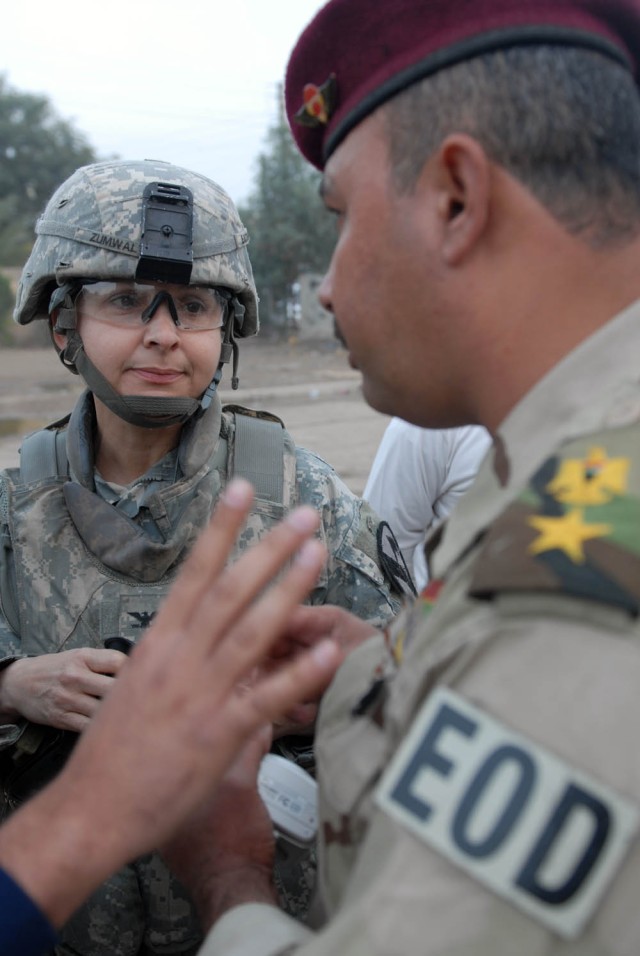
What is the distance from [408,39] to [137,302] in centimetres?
152

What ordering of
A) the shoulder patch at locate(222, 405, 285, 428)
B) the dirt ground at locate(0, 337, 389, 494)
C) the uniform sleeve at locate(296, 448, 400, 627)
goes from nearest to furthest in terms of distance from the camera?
the uniform sleeve at locate(296, 448, 400, 627), the shoulder patch at locate(222, 405, 285, 428), the dirt ground at locate(0, 337, 389, 494)

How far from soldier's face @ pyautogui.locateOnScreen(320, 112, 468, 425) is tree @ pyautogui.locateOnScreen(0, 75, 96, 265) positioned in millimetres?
40307

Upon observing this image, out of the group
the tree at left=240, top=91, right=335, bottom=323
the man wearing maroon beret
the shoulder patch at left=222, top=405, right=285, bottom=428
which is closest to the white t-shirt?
the shoulder patch at left=222, top=405, right=285, bottom=428

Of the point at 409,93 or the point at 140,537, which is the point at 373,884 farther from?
the point at 140,537

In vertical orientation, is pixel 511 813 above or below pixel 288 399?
below

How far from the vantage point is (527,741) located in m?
0.89

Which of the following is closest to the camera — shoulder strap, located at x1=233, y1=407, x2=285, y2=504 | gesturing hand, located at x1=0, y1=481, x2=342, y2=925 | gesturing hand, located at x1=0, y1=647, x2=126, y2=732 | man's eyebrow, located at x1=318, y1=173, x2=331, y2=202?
gesturing hand, located at x1=0, y1=481, x2=342, y2=925

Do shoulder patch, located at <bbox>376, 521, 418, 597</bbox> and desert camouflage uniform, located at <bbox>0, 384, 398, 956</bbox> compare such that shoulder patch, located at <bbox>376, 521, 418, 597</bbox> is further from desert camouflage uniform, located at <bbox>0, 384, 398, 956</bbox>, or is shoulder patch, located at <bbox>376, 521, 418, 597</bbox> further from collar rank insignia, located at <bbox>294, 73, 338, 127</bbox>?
collar rank insignia, located at <bbox>294, 73, 338, 127</bbox>

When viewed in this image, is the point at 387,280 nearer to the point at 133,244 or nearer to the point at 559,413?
the point at 559,413

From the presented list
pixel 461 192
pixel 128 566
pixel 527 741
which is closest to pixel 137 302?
pixel 128 566

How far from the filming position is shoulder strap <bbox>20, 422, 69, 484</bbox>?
2.71 metres

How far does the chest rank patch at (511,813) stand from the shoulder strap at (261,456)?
1715 mm

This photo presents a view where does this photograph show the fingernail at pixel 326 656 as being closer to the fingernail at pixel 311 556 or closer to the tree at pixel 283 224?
the fingernail at pixel 311 556

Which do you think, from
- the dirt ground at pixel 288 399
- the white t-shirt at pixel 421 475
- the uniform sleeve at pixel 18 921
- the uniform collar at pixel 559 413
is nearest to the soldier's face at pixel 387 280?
the uniform collar at pixel 559 413
